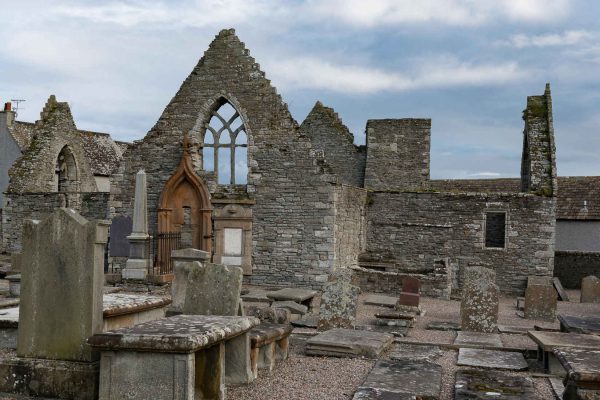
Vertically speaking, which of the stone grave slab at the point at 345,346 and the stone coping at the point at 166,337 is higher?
the stone coping at the point at 166,337

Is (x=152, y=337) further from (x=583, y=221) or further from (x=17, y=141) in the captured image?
(x=17, y=141)

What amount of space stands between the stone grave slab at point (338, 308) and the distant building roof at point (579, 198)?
63.3 ft

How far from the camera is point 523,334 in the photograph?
12.3 meters

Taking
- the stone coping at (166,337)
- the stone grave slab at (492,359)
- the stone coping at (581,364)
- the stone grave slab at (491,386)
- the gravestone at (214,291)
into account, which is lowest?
the stone grave slab at (492,359)

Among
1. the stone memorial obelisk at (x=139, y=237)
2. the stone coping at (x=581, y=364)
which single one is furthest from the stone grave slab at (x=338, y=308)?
the stone memorial obelisk at (x=139, y=237)

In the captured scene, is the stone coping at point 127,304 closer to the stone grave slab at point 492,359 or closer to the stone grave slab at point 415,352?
the stone grave slab at point 415,352

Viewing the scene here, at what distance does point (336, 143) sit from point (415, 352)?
56.4ft

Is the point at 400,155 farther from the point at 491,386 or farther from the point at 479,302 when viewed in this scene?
the point at 491,386

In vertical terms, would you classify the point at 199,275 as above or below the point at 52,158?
below

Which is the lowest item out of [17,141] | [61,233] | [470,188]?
[61,233]

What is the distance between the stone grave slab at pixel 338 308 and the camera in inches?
466

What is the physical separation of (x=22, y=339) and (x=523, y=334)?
9113 mm

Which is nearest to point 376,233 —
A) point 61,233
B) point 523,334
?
point 523,334

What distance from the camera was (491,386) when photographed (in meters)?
7.37
